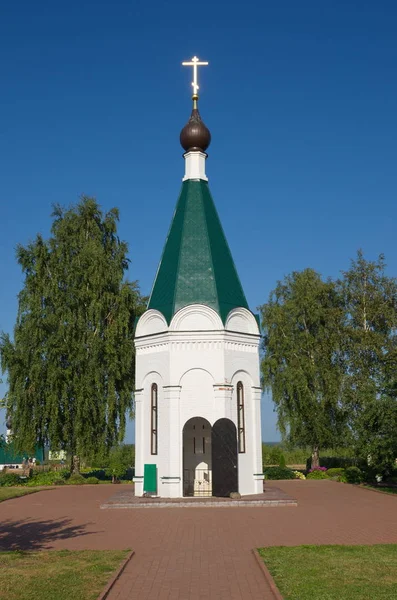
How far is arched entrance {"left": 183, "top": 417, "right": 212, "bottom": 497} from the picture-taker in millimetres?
18938

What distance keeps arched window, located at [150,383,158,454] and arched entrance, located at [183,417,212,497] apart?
51.4 inches

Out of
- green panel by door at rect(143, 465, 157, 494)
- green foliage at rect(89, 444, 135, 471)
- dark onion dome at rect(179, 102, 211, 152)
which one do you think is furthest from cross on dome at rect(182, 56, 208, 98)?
green foliage at rect(89, 444, 135, 471)

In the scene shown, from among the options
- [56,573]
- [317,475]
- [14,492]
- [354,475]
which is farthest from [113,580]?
[317,475]

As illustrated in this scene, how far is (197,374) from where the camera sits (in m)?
18.5

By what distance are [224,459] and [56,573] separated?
9235mm

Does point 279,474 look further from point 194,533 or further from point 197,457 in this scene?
point 194,533

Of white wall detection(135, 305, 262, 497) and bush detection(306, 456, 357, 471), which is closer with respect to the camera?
white wall detection(135, 305, 262, 497)

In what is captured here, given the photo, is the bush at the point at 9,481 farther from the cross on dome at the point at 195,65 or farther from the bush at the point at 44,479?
the cross on dome at the point at 195,65

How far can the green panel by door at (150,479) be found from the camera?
59.3 ft

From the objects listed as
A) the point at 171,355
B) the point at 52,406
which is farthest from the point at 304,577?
the point at 52,406

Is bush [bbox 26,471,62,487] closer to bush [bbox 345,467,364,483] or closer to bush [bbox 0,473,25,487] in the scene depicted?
bush [bbox 0,473,25,487]

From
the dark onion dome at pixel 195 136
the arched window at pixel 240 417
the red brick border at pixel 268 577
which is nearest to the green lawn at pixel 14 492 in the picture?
the arched window at pixel 240 417

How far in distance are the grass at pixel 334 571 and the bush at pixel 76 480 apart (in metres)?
17.0

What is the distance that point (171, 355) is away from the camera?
18578mm
